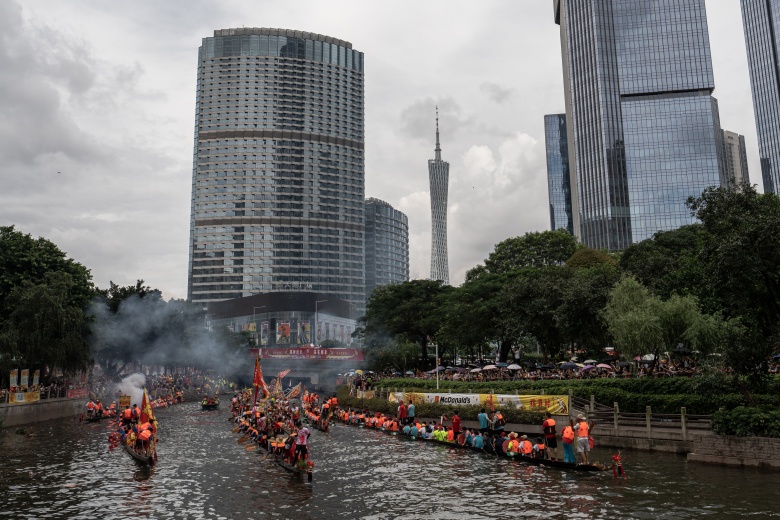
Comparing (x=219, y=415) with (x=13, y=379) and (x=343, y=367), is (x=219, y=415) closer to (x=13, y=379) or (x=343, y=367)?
(x=13, y=379)

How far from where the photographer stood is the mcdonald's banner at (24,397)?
48.8 m

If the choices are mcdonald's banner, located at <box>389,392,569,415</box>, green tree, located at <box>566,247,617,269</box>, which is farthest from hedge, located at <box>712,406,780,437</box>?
green tree, located at <box>566,247,617,269</box>

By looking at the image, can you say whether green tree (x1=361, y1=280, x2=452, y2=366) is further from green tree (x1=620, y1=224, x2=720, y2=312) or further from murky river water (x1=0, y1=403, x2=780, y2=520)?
murky river water (x1=0, y1=403, x2=780, y2=520)

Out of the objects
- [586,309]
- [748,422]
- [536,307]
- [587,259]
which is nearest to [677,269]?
[586,309]

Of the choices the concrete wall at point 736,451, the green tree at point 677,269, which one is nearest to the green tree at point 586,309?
the green tree at point 677,269

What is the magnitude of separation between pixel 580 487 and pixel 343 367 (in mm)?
75916

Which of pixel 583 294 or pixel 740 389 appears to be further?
pixel 583 294

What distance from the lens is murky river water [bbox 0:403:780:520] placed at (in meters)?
19.4

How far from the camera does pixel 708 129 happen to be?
506 ft

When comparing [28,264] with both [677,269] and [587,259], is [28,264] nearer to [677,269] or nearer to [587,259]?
[677,269]

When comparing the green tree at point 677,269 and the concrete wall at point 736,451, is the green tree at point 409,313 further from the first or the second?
Answer: the concrete wall at point 736,451

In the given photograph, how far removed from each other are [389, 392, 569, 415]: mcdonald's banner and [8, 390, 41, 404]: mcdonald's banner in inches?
1267

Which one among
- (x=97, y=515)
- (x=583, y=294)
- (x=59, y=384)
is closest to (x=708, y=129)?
(x=583, y=294)

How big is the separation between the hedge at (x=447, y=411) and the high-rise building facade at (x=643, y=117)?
119 metres
